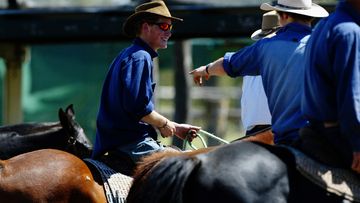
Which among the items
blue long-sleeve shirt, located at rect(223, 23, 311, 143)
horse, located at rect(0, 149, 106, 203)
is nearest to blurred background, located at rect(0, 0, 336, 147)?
blue long-sleeve shirt, located at rect(223, 23, 311, 143)

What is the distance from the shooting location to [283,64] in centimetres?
571

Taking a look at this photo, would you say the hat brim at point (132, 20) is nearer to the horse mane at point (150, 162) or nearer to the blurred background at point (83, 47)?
the horse mane at point (150, 162)

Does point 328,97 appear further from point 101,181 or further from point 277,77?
point 101,181

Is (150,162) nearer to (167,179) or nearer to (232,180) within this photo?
(167,179)

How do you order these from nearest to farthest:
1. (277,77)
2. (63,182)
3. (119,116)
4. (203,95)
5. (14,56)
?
(277,77) < (63,182) < (119,116) < (14,56) < (203,95)

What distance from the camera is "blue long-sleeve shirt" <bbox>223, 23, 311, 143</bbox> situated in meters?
5.57

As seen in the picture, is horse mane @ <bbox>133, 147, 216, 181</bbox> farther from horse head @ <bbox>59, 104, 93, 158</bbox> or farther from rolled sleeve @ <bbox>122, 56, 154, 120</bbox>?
horse head @ <bbox>59, 104, 93, 158</bbox>

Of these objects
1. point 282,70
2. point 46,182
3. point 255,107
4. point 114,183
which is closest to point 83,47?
point 255,107

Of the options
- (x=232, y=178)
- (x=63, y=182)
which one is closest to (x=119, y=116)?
(x=63, y=182)

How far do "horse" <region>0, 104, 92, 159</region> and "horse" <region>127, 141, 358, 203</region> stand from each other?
2.81 meters

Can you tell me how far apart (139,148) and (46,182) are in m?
0.81

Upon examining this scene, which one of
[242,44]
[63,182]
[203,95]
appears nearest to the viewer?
[63,182]

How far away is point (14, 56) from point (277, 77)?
321 inches

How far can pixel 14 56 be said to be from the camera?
13328 millimetres
